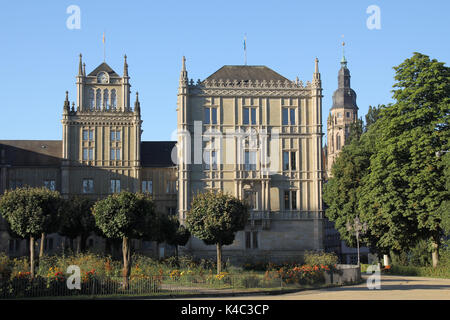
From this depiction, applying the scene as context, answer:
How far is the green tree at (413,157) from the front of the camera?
50531 millimetres

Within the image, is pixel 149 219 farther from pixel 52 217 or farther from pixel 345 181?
pixel 345 181

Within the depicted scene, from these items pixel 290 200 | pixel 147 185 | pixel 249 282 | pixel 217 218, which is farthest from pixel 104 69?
pixel 249 282

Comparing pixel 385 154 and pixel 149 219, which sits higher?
pixel 385 154

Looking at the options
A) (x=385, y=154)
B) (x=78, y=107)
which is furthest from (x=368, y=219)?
(x=78, y=107)

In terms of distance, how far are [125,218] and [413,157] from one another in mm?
24639

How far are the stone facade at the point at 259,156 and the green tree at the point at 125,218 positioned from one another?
2627cm

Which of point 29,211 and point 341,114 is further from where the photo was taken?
point 341,114

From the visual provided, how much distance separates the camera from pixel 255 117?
6831 cm

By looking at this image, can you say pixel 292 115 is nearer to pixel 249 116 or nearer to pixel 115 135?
pixel 249 116

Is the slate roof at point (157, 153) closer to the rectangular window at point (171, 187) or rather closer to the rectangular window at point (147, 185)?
the rectangular window at point (147, 185)

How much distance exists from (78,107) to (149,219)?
40.5 m

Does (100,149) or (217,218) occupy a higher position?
(100,149)

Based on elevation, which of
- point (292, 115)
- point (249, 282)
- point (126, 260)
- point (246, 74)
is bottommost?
point (249, 282)

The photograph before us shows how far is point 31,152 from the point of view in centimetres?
7862
